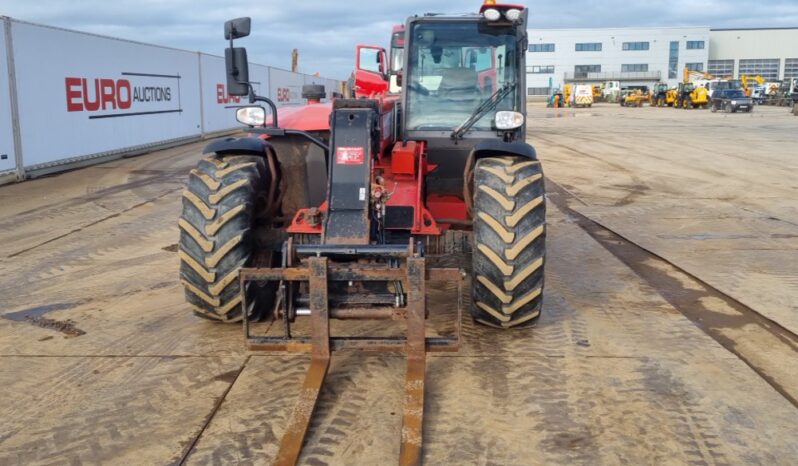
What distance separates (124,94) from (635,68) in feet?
248

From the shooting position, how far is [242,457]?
11.3 feet

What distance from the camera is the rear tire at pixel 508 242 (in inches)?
184

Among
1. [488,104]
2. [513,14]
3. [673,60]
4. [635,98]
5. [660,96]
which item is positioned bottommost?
[488,104]

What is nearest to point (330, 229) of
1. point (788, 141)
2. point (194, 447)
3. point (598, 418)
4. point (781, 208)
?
point (194, 447)

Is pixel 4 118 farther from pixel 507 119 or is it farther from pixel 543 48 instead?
pixel 543 48

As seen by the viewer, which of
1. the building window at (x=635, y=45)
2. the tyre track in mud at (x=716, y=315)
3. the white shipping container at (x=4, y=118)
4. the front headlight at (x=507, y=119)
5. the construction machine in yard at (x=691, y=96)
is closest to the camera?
the tyre track in mud at (x=716, y=315)

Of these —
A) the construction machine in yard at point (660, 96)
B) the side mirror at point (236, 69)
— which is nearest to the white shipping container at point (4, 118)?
the side mirror at point (236, 69)

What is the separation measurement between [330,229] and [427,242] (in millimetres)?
818

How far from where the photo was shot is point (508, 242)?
4.66m

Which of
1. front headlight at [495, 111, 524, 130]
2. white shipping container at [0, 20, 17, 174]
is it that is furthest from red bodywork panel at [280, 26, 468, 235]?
white shipping container at [0, 20, 17, 174]

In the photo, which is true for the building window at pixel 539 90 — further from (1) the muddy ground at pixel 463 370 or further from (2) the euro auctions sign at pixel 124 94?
(1) the muddy ground at pixel 463 370

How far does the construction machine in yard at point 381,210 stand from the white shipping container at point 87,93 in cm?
974

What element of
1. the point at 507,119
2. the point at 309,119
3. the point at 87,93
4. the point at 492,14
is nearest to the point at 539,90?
the point at 87,93

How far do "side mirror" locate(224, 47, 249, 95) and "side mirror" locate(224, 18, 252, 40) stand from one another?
8cm
